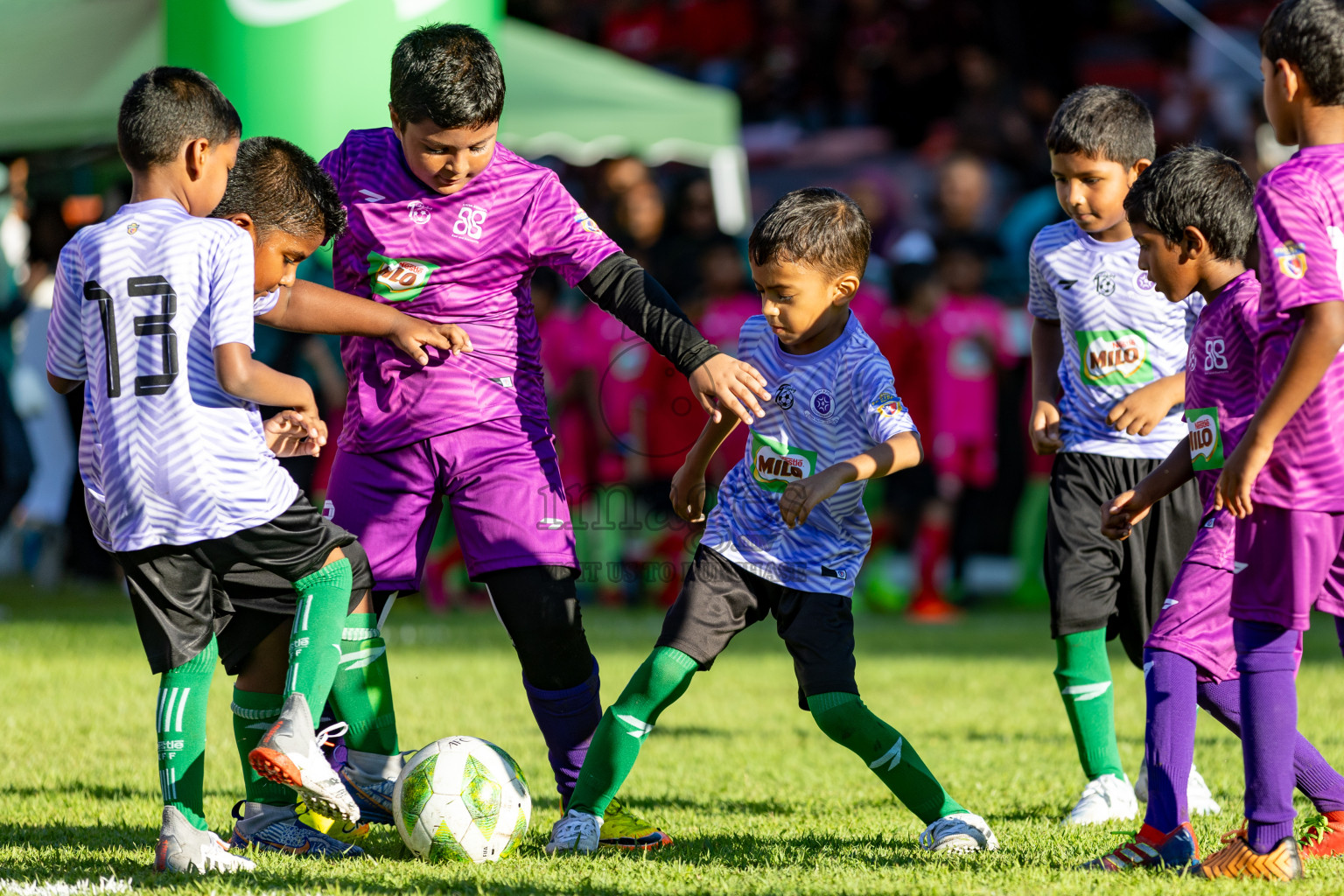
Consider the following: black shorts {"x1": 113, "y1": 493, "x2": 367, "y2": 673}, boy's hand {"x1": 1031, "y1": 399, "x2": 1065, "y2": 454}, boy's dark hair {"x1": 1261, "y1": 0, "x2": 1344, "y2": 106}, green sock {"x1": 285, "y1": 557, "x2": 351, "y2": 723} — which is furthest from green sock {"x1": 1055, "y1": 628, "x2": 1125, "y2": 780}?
black shorts {"x1": 113, "y1": 493, "x2": 367, "y2": 673}

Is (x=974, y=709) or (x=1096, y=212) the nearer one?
(x=1096, y=212)

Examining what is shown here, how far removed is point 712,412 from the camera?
12.5 ft

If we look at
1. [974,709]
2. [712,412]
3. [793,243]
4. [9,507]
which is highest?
[793,243]

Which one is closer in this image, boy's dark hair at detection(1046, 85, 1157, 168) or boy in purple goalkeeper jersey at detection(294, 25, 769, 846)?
→ boy in purple goalkeeper jersey at detection(294, 25, 769, 846)

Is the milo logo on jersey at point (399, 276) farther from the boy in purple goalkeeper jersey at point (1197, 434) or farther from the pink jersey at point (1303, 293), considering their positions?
the pink jersey at point (1303, 293)

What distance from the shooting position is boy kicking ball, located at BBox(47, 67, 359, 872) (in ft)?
11.1

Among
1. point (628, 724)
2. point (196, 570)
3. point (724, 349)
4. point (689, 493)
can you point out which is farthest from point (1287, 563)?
point (724, 349)

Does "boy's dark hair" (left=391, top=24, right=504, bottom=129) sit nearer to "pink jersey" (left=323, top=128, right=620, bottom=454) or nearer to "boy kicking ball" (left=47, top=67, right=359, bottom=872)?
"pink jersey" (left=323, top=128, right=620, bottom=454)

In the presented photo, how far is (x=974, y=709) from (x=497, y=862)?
3.27 m

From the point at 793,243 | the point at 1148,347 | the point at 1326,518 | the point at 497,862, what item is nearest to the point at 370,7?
the point at 793,243

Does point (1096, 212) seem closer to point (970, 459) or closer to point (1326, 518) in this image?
point (1326, 518)

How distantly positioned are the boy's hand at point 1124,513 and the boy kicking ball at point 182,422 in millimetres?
1956

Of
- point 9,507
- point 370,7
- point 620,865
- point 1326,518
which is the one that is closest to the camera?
point 1326,518

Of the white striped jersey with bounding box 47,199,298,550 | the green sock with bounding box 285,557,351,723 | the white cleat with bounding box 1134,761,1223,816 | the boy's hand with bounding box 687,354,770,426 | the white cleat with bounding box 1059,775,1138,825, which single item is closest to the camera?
the white striped jersey with bounding box 47,199,298,550
